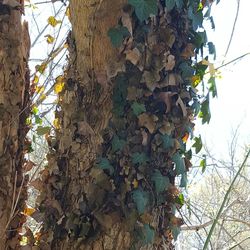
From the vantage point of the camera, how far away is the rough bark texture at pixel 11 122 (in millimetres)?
1483

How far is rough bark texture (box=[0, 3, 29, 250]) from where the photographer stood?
1483mm

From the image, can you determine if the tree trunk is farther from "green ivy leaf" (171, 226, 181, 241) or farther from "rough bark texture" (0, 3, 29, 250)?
"rough bark texture" (0, 3, 29, 250)

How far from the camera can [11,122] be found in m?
1.52

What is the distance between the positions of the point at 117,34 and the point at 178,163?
405mm

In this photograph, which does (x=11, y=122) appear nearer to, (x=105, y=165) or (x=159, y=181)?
(x=105, y=165)

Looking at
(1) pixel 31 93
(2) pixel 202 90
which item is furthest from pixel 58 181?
(2) pixel 202 90

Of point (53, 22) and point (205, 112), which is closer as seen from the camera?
point (205, 112)

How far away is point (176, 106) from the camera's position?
4.60 ft

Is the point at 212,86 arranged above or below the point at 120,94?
above

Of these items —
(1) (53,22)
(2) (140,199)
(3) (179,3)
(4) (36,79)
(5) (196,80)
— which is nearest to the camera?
(2) (140,199)

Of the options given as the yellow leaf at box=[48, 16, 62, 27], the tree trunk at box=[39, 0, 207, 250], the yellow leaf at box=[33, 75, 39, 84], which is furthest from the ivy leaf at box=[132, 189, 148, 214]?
the yellow leaf at box=[48, 16, 62, 27]

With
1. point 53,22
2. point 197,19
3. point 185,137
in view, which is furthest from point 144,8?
point 53,22

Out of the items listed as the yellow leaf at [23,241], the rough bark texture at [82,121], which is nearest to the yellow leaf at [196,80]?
the rough bark texture at [82,121]

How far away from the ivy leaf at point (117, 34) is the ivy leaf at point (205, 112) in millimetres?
338
